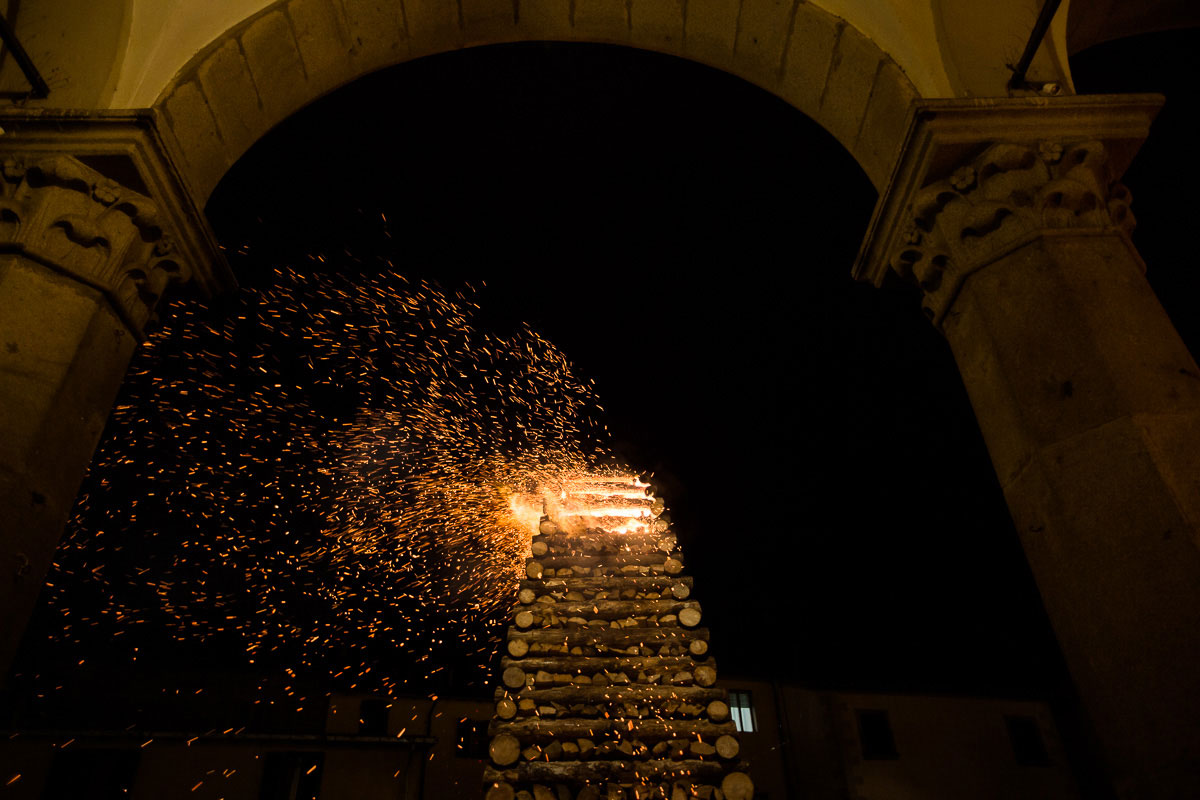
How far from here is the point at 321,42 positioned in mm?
5070

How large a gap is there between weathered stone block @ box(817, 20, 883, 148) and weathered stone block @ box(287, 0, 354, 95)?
352cm

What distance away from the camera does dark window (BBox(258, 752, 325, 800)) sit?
587 inches

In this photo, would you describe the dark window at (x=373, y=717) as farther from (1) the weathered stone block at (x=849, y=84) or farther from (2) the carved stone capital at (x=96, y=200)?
(1) the weathered stone block at (x=849, y=84)

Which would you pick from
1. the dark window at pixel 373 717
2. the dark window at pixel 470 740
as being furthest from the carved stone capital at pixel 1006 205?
the dark window at pixel 373 717

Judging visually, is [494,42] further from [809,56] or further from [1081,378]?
[1081,378]

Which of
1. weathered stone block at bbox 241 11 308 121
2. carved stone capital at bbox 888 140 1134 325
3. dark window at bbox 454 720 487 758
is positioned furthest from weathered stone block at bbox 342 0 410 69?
dark window at bbox 454 720 487 758

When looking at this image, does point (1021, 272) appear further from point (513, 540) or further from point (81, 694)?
point (81, 694)

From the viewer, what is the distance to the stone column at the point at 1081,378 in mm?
2588

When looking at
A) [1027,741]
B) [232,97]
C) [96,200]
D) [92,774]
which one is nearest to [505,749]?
[96,200]

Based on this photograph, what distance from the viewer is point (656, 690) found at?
20.3 feet

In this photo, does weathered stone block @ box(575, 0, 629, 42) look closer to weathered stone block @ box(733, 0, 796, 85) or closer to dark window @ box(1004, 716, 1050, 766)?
weathered stone block @ box(733, 0, 796, 85)

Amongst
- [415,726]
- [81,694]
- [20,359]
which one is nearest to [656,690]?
[20,359]

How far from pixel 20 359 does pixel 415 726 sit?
17.2 meters

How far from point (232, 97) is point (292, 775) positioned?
15174mm
